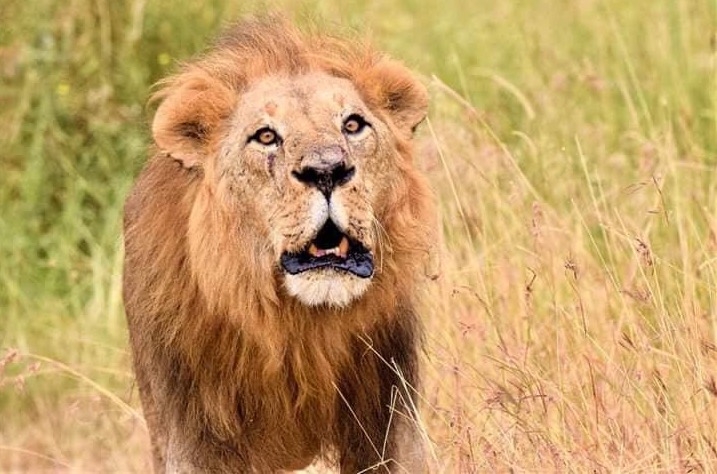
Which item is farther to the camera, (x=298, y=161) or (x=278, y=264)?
(x=278, y=264)

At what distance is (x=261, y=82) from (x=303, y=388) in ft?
3.00

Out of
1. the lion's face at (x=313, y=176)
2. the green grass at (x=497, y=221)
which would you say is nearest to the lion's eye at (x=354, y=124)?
the lion's face at (x=313, y=176)

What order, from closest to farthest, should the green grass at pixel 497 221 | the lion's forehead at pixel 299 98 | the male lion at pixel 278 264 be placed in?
the male lion at pixel 278 264, the lion's forehead at pixel 299 98, the green grass at pixel 497 221

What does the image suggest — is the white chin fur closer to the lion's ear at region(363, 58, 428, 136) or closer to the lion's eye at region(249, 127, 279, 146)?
the lion's eye at region(249, 127, 279, 146)

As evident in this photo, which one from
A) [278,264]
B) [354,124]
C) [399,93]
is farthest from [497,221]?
[278,264]

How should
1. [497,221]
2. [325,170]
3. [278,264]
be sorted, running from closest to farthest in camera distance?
[325,170]
[278,264]
[497,221]

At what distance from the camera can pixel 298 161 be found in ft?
17.5

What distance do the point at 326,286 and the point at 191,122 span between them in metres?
0.78

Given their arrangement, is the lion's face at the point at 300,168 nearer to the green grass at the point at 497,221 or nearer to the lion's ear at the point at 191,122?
the lion's ear at the point at 191,122

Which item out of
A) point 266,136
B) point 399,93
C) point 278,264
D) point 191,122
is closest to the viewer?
point 278,264

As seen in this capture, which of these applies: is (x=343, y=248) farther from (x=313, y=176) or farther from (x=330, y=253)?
(x=313, y=176)

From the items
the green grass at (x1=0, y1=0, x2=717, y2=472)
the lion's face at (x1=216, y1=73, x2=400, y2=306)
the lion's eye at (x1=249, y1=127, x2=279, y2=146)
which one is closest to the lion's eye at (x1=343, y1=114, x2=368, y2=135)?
the lion's face at (x1=216, y1=73, x2=400, y2=306)

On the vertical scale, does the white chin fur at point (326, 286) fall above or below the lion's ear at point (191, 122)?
below

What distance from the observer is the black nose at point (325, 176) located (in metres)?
5.26
